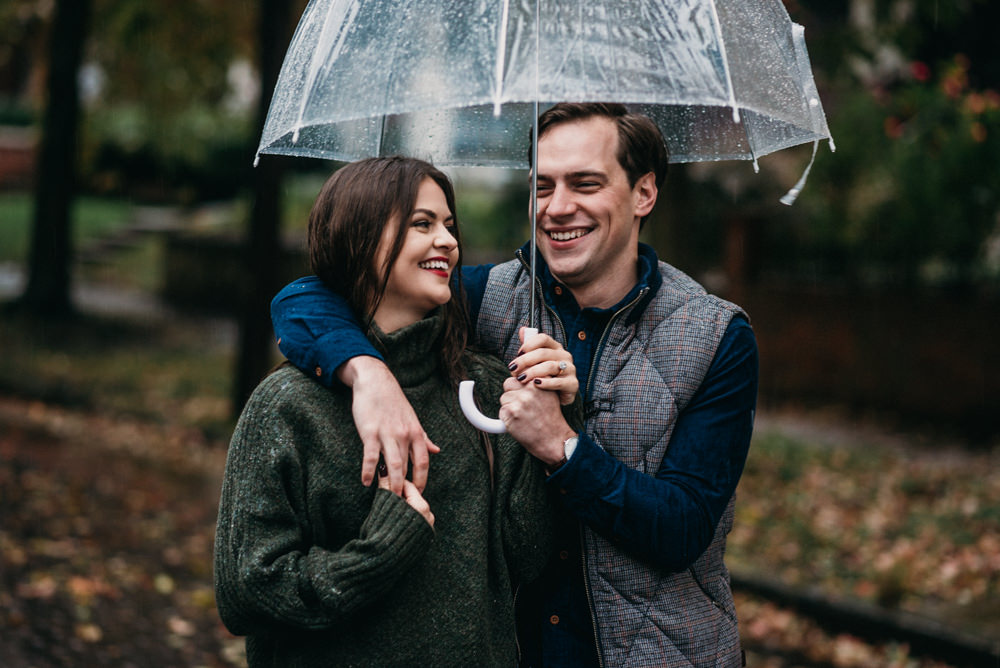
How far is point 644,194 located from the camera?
2.86m

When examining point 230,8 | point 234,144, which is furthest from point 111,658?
point 234,144

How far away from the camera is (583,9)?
8.11ft

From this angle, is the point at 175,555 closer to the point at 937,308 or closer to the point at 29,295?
the point at 937,308

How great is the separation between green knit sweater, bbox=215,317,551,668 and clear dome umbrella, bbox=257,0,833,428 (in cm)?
37

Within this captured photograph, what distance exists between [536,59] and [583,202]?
415 millimetres

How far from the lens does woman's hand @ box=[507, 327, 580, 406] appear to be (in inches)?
92.4

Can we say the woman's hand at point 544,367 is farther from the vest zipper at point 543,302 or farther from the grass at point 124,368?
the grass at point 124,368

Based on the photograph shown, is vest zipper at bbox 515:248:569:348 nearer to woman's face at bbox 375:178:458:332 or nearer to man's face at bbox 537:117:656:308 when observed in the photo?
man's face at bbox 537:117:656:308

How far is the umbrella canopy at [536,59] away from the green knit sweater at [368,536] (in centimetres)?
58

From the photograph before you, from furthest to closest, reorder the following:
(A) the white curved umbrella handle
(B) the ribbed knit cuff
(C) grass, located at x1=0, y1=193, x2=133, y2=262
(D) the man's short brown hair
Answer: (C) grass, located at x1=0, y1=193, x2=133, y2=262 < (D) the man's short brown hair < (A) the white curved umbrella handle < (B) the ribbed knit cuff

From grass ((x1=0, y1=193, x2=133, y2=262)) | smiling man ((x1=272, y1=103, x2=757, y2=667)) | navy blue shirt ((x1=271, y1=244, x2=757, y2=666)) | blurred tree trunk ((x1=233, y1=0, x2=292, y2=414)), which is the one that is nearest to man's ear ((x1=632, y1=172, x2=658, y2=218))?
smiling man ((x1=272, y1=103, x2=757, y2=667))

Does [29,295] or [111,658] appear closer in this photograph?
[111,658]

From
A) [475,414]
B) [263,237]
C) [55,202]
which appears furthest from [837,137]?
[55,202]

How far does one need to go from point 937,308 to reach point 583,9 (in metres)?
9.80
